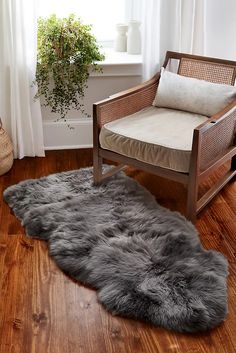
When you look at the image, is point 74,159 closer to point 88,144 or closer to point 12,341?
point 88,144

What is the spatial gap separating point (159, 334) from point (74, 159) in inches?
69.5

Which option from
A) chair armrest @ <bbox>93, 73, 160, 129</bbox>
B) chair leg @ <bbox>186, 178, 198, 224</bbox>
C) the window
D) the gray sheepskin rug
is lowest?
the gray sheepskin rug

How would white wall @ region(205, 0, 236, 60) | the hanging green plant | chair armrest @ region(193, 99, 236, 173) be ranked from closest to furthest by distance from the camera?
chair armrest @ region(193, 99, 236, 173) → the hanging green plant → white wall @ region(205, 0, 236, 60)

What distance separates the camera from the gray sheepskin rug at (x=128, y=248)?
6.88 ft

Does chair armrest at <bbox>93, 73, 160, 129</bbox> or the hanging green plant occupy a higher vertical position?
the hanging green plant

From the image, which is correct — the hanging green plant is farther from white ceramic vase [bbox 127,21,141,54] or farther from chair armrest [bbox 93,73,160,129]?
chair armrest [bbox 93,73,160,129]

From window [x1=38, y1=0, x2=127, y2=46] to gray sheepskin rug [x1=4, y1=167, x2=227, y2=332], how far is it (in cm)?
121

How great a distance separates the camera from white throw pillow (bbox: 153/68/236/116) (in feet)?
9.65

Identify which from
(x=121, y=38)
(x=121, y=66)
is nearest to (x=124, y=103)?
(x=121, y=66)

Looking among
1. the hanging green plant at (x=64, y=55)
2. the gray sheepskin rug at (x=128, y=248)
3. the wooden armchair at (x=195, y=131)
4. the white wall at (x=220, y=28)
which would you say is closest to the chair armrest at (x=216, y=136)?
the wooden armchair at (x=195, y=131)

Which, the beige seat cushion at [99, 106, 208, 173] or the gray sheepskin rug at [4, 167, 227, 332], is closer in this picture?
the gray sheepskin rug at [4, 167, 227, 332]

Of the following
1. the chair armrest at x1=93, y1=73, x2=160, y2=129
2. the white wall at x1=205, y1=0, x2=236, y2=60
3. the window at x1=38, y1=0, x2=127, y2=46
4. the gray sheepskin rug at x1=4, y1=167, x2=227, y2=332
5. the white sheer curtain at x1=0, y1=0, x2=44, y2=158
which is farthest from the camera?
the window at x1=38, y1=0, x2=127, y2=46

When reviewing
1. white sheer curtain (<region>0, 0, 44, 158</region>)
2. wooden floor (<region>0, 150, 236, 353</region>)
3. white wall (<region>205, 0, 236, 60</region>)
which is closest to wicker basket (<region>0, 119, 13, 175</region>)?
white sheer curtain (<region>0, 0, 44, 158</region>)

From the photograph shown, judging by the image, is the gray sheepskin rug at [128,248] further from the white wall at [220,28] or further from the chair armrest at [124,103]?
the white wall at [220,28]
